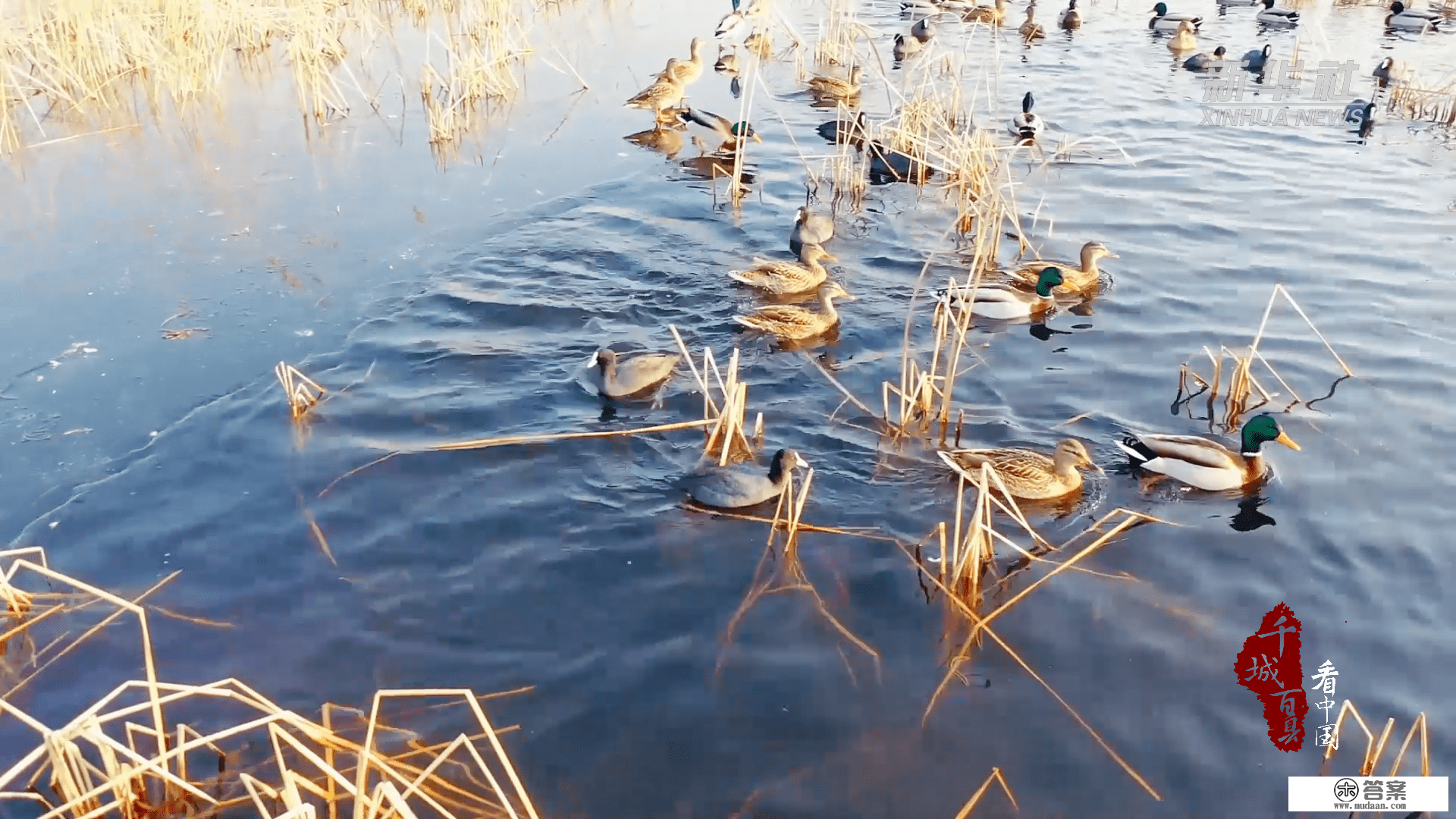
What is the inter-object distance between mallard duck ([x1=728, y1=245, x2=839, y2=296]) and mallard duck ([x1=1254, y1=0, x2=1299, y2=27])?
18.0m

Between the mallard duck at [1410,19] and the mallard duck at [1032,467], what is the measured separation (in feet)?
67.0

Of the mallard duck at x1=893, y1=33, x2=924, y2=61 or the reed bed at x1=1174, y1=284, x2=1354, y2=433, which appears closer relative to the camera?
the reed bed at x1=1174, y1=284, x2=1354, y2=433

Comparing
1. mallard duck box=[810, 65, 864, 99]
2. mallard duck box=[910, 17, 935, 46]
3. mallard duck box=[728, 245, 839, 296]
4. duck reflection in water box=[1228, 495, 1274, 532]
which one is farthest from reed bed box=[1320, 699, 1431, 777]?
mallard duck box=[910, 17, 935, 46]

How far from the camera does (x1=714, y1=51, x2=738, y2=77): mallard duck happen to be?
62.8 feet

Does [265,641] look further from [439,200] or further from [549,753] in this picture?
[439,200]

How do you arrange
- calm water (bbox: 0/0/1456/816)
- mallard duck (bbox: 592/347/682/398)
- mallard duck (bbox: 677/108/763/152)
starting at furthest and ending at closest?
1. mallard duck (bbox: 677/108/763/152)
2. mallard duck (bbox: 592/347/682/398)
3. calm water (bbox: 0/0/1456/816)

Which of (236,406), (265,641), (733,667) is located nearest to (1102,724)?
(733,667)

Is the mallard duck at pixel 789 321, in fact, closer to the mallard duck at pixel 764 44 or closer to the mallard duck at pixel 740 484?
the mallard duck at pixel 740 484

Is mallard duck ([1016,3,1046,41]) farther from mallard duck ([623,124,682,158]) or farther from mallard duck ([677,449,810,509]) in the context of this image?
mallard duck ([677,449,810,509])

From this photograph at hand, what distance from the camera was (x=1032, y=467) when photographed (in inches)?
282

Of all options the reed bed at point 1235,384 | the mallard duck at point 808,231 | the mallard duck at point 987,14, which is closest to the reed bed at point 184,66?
the mallard duck at point 808,231

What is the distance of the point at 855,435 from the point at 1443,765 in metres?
4.29

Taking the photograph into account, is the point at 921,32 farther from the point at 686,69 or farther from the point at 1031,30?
the point at 686,69

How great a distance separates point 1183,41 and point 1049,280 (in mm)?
13373
